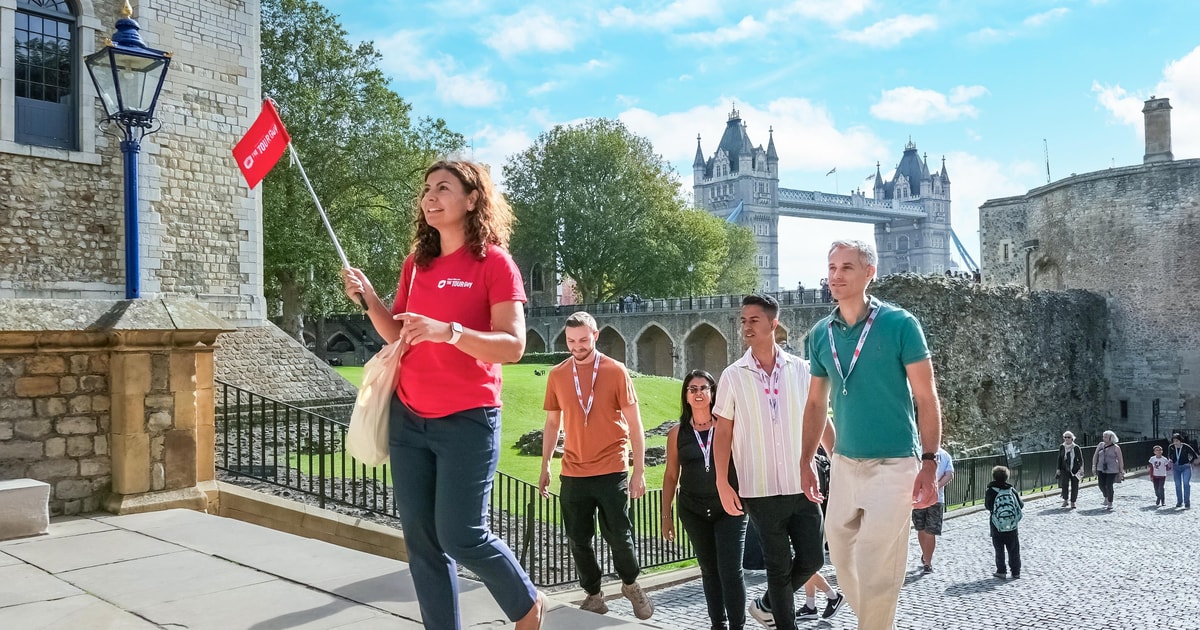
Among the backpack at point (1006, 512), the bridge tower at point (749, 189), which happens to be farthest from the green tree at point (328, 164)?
the bridge tower at point (749, 189)

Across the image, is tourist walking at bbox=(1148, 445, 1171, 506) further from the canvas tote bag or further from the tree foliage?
the tree foliage

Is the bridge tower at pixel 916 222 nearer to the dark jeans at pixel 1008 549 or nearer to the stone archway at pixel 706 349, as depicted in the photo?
the stone archway at pixel 706 349

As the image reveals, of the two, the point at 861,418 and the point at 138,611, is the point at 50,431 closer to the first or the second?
the point at 138,611

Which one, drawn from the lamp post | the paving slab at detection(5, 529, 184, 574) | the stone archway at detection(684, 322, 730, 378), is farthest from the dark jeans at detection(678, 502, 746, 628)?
the stone archway at detection(684, 322, 730, 378)

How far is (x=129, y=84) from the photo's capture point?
7.44 m

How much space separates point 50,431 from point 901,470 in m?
4.97

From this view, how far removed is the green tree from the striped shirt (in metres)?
22.4

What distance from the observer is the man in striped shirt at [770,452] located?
13.7 ft

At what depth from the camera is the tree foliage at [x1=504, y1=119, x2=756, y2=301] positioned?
4791cm

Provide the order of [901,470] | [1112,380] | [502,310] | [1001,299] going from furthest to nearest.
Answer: [1112,380]
[1001,299]
[901,470]
[502,310]

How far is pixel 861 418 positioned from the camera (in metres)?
3.49

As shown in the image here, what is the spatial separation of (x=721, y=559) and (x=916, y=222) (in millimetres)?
138079

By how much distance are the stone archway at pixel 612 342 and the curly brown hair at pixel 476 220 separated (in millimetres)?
47164

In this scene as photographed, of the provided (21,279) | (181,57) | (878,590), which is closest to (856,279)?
(878,590)
